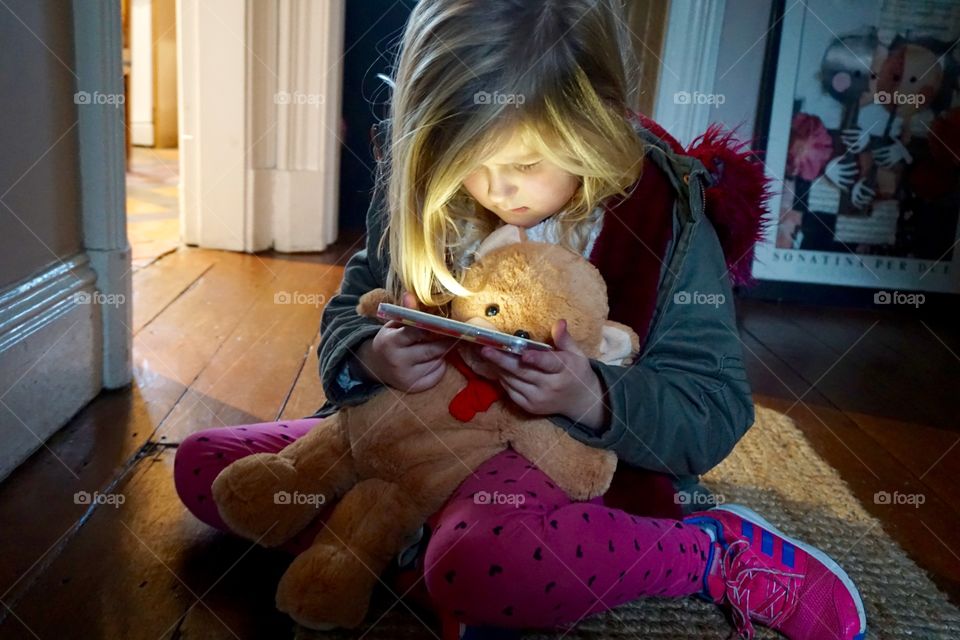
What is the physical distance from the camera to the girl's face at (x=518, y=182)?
71 cm

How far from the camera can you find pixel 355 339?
2.58 ft

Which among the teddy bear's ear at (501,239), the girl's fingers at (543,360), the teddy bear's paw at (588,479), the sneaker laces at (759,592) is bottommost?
the sneaker laces at (759,592)

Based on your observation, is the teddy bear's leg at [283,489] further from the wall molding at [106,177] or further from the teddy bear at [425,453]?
the wall molding at [106,177]

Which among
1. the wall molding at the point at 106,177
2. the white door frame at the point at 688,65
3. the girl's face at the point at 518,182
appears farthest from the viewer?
the white door frame at the point at 688,65

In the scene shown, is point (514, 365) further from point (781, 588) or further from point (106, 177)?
point (106, 177)

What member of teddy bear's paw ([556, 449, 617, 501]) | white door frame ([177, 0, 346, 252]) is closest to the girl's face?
teddy bear's paw ([556, 449, 617, 501])

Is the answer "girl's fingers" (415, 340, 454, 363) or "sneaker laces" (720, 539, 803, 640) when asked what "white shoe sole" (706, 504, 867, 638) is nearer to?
"sneaker laces" (720, 539, 803, 640)

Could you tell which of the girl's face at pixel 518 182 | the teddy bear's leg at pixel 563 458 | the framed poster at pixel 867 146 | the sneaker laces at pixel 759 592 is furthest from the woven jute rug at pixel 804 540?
the framed poster at pixel 867 146

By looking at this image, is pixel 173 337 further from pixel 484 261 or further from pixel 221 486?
pixel 484 261

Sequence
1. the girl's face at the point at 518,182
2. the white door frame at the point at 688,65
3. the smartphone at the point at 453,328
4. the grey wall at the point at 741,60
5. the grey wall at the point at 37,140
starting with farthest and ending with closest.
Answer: the grey wall at the point at 741,60, the white door frame at the point at 688,65, the grey wall at the point at 37,140, the girl's face at the point at 518,182, the smartphone at the point at 453,328

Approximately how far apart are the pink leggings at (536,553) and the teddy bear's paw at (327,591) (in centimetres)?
5

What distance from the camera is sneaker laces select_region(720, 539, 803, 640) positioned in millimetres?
746

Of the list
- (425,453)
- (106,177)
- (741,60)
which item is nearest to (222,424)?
(106,177)

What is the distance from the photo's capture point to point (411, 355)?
2.31 ft
